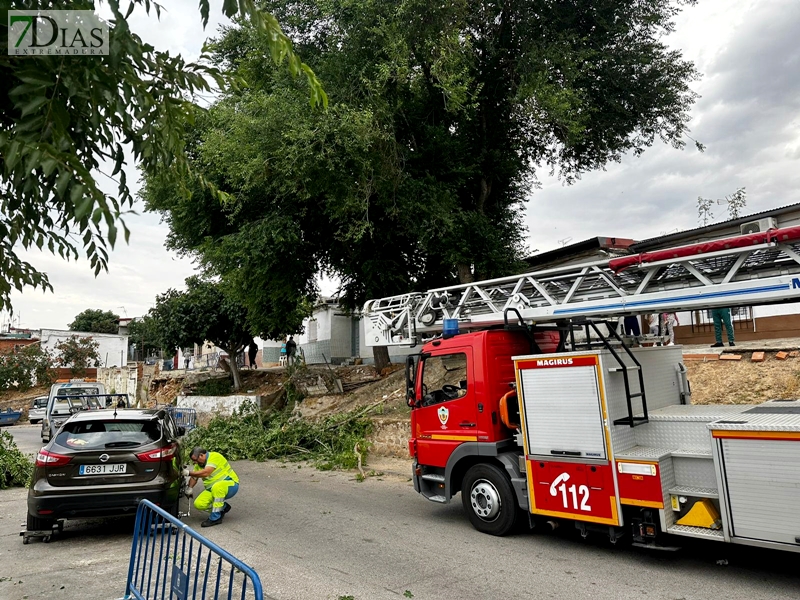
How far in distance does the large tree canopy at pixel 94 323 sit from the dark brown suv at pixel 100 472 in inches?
2891

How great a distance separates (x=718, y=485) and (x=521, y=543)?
251 cm

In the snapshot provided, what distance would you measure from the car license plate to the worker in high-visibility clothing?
1.13m

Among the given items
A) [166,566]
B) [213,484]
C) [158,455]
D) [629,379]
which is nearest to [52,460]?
[158,455]

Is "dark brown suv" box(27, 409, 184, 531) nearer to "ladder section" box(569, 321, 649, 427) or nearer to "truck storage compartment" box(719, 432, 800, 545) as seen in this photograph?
"ladder section" box(569, 321, 649, 427)

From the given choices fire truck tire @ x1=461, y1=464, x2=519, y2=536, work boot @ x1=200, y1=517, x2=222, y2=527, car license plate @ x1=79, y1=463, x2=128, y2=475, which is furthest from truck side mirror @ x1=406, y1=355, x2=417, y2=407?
car license plate @ x1=79, y1=463, x2=128, y2=475

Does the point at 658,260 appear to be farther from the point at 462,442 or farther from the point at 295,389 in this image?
the point at 295,389

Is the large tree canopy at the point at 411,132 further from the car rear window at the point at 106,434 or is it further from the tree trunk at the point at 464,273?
the car rear window at the point at 106,434

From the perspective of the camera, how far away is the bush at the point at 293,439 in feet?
46.1

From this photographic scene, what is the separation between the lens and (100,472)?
7.30 metres

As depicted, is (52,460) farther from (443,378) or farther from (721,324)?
(721,324)

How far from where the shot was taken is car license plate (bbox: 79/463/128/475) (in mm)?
7273

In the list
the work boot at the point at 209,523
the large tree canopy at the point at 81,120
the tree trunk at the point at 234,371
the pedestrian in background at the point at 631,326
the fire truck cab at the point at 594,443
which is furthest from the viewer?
the tree trunk at the point at 234,371

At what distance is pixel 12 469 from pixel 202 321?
14382 millimetres

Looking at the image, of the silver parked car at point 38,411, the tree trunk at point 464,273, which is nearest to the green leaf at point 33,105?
the tree trunk at point 464,273
